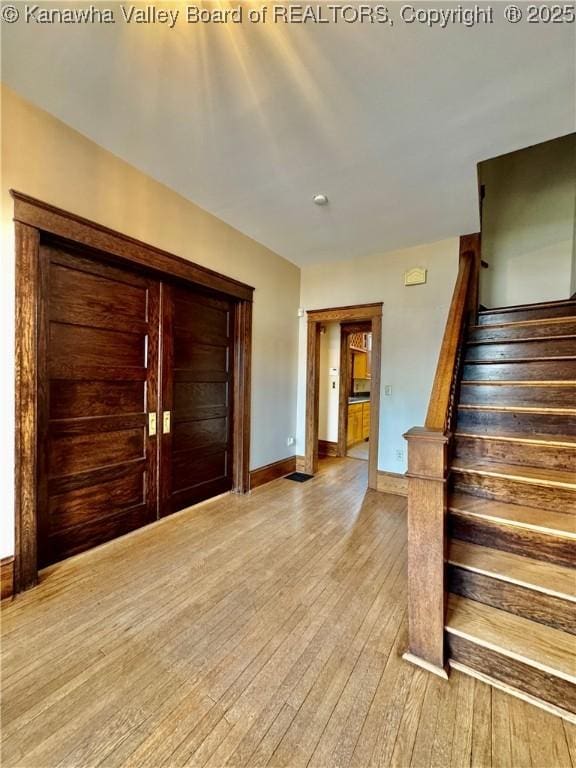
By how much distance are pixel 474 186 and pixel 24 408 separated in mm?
3514

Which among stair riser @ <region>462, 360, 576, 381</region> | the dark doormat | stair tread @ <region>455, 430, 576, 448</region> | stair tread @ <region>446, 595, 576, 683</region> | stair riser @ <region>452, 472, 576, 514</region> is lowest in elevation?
the dark doormat

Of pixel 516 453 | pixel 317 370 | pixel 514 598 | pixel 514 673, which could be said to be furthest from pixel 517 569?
pixel 317 370

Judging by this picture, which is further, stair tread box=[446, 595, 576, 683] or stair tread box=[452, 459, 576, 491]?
stair tread box=[452, 459, 576, 491]

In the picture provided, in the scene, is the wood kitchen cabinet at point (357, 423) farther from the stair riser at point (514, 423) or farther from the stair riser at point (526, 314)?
the stair riser at point (514, 423)

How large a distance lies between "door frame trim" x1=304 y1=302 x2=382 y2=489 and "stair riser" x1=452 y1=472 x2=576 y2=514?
1.82 metres

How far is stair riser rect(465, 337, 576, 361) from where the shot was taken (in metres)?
2.54

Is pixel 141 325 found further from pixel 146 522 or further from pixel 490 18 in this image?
pixel 490 18

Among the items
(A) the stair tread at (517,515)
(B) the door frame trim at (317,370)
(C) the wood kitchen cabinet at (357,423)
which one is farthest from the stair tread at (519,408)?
(C) the wood kitchen cabinet at (357,423)

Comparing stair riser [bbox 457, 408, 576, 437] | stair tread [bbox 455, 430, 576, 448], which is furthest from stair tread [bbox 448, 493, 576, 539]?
stair riser [bbox 457, 408, 576, 437]

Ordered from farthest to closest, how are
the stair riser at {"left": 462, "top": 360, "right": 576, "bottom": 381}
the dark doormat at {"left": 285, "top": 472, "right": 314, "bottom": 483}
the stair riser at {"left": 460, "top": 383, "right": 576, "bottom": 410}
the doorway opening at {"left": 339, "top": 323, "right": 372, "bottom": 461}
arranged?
1. the doorway opening at {"left": 339, "top": 323, "right": 372, "bottom": 461}
2. the dark doormat at {"left": 285, "top": 472, "right": 314, "bottom": 483}
3. the stair riser at {"left": 462, "top": 360, "right": 576, "bottom": 381}
4. the stair riser at {"left": 460, "top": 383, "right": 576, "bottom": 410}

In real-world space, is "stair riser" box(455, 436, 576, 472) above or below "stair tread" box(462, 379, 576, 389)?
below

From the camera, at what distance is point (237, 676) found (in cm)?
142

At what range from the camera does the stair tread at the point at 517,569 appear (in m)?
1.45

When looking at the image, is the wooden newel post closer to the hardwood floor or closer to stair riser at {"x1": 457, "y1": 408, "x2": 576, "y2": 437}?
the hardwood floor
